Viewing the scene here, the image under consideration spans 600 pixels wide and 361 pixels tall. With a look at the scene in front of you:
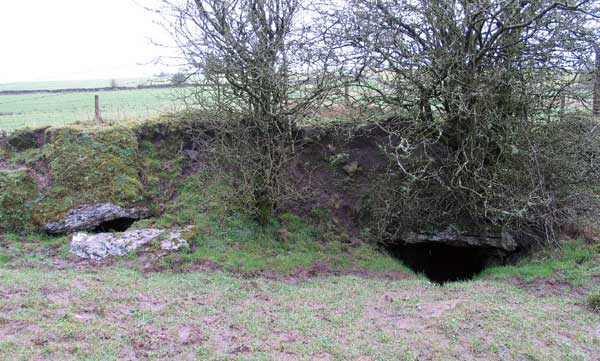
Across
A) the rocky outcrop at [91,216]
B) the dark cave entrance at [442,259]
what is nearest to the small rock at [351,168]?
the dark cave entrance at [442,259]

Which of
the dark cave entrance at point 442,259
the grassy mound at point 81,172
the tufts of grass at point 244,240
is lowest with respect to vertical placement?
the dark cave entrance at point 442,259

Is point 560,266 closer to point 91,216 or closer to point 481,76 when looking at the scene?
point 481,76

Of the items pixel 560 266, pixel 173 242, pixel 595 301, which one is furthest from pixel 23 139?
pixel 595 301

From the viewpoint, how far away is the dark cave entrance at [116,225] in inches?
482

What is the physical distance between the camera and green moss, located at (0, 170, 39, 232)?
38.6 feet

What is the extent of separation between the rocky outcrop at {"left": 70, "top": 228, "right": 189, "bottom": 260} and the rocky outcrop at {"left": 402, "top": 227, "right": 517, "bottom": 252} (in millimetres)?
5777

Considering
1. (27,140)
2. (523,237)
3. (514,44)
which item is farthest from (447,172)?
(27,140)

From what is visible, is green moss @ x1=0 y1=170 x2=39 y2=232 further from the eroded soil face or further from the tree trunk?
the tree trunk

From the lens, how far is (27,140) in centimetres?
Result: 1381

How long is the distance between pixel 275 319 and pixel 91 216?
6898 mm

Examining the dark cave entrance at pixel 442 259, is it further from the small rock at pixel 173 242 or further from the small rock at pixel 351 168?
the small rock at pixel 173 242

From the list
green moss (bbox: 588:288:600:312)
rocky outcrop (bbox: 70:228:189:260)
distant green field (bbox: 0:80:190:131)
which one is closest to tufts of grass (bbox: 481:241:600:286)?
green moss (bbox: 588:288:600:312)

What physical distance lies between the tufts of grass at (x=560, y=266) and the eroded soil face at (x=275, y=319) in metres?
0.85

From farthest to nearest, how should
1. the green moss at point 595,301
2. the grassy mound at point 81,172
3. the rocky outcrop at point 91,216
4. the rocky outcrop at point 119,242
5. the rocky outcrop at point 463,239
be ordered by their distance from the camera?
the grassy mound at point 81,172, the rocky outcrop at point 91,216, the rocky outcrop at point 463,239, the rocky outcrop at point 119,242, the green moss at point 595,301
